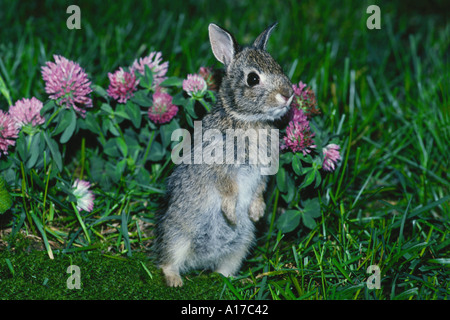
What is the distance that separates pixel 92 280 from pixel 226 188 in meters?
1.22

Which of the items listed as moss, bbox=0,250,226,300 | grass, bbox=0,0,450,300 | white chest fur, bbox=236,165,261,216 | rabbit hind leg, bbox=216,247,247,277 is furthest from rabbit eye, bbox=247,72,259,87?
moss, bbox=0,250,226,300

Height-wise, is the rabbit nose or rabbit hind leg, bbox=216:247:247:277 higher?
the rabbit nose

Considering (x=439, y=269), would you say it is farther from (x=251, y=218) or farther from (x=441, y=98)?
(x=441, y=98)

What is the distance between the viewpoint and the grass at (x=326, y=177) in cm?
389

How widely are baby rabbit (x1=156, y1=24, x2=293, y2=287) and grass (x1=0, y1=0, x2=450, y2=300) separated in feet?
0.74

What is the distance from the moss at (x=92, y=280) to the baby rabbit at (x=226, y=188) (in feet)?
0.53

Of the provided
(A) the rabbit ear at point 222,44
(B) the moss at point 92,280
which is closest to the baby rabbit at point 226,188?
(A) the rabbit ear at point 222,44

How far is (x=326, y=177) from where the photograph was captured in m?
4.61

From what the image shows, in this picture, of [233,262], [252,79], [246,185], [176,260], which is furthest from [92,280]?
[252,79]

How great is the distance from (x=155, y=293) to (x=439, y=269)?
220 centimetres

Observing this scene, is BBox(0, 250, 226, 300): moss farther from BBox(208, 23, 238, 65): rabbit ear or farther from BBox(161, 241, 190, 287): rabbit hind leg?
BBox(208, 23, 238, 65): rabbit ear

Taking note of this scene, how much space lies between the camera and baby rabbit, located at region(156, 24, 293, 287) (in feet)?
13.2
